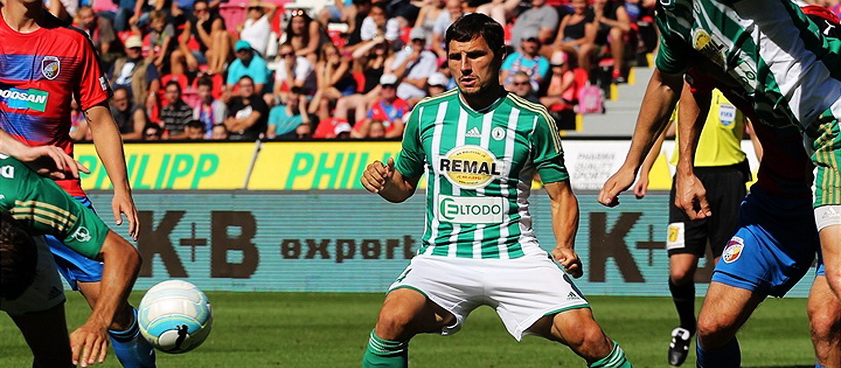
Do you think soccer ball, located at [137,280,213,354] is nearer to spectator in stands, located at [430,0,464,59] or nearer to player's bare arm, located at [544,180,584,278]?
player's bare arm, located at [544,180,584,278]

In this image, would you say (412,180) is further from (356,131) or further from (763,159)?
(356,131)

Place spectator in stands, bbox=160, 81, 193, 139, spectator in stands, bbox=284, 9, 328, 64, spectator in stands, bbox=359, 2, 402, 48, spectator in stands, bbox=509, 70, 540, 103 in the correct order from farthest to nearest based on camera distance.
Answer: spectator in stands, bbox=284, 9, 328, 64 → spectator in stands, bbox=359, 2, 402, 48 → spectator in stands, bbox=160, 81, 193, 139 → spectator in stands, bbox=509, 70, 540, 103

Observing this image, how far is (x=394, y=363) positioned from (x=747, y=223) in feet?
6.14

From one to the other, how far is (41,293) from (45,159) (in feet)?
1.82

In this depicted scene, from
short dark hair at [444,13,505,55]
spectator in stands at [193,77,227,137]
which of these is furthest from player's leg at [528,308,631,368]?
spectator in stands at [193,77,227,137]

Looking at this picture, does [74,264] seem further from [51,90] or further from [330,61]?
[330,61]

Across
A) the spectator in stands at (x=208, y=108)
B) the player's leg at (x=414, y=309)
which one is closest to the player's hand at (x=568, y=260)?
the player's leg at (x=414, y=309)

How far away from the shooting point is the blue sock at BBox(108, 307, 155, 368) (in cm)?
749

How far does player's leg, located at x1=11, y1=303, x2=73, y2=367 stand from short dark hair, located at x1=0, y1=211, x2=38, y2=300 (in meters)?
0.89

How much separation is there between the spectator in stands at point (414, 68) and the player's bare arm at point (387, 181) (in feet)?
38.6

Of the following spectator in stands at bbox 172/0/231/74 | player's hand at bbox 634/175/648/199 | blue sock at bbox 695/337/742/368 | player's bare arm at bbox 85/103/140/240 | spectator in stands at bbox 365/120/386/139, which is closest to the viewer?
blue sock at bbox 695/337/742/368

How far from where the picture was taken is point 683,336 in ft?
33.3

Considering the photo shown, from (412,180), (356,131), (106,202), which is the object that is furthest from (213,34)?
(412,180)

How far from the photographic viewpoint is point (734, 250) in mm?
6965
